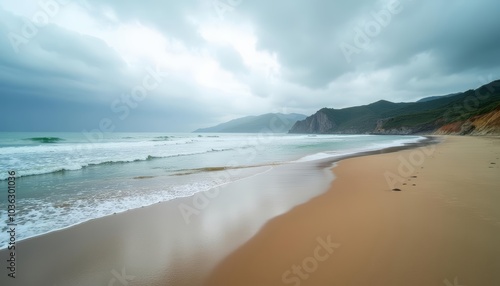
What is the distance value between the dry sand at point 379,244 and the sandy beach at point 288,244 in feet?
0.05

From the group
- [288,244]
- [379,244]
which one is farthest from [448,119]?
[288,244]

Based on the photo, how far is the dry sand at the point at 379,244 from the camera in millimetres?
2744

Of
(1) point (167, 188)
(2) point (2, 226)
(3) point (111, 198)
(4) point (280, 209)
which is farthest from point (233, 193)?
(2) point (2, 226)

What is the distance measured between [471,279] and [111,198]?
8574mm

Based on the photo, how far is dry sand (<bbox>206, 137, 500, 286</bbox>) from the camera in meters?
2.74

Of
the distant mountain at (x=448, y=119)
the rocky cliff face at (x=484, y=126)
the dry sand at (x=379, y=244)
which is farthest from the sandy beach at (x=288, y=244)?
the distant mountain at (x=448, y=119)

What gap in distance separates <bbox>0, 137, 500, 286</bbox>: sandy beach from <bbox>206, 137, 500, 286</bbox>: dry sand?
0.05ft

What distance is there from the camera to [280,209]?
5648mm

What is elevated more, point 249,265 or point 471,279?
point 249,265

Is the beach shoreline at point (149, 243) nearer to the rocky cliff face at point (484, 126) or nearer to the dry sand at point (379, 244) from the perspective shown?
the dry sand at point (379, 244)

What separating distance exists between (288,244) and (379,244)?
58.7 inches

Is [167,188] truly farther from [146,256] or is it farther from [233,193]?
[146,256]

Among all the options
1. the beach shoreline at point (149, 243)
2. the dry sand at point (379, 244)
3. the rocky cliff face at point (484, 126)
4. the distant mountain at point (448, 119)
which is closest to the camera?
the dry sand at point (379, 244)

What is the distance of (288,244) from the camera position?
12.2 feet
